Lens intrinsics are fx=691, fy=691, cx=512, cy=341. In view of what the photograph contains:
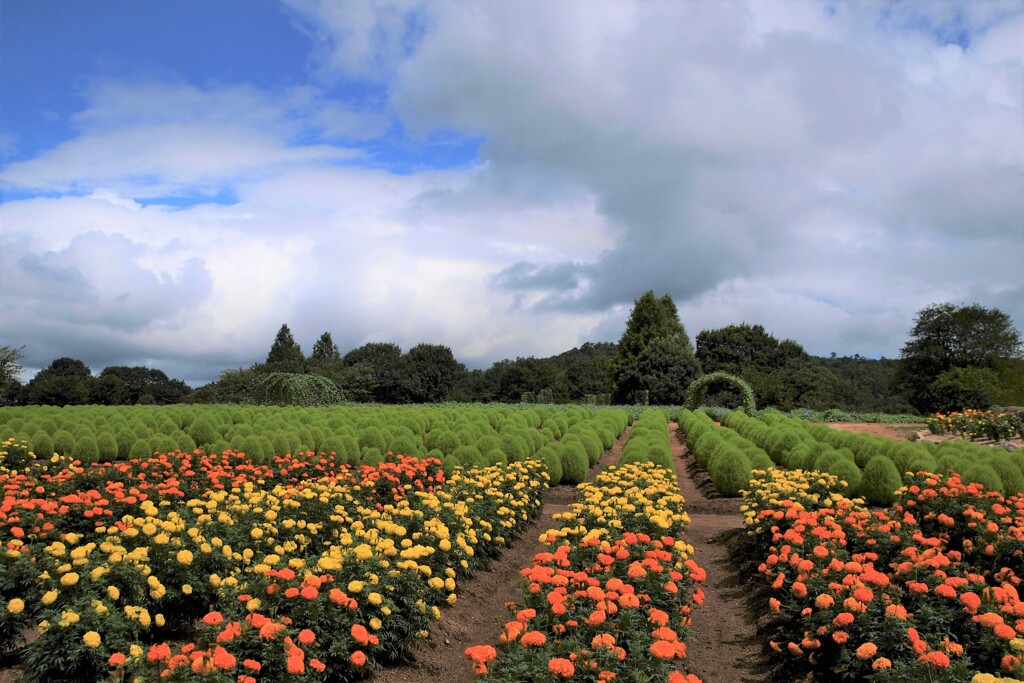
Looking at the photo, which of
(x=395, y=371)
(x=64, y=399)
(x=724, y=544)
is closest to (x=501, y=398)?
(x=395, y=371)

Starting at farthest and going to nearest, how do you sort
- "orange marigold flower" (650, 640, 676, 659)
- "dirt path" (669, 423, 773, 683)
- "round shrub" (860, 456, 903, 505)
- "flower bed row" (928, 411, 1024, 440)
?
1. "flower bed row" (928, 411, 1024, 440)
2. "round shrub" (860, 456, 903, 505)
3. "dirt path" (669, 423, 773, 683)
4. "orange marigold flower" (650, 640, 676, 659)

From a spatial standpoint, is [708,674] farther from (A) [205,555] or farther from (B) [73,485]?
(B) [73,485]

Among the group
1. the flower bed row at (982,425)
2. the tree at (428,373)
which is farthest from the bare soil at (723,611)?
the tree at (428,373)

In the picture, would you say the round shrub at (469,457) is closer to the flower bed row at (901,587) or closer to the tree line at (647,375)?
the flower bed row at (901,587)

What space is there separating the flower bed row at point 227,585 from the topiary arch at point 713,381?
84.4 ft

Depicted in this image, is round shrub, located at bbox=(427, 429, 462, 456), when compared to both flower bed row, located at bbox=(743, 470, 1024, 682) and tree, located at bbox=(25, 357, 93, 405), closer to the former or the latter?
flower bed row, located at bbox=(743, 470, 1024, 682)

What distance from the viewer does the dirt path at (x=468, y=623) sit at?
19.4 feet

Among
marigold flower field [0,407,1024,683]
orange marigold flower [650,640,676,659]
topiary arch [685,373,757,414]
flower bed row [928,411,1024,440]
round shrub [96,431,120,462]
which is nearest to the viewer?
orange marigold flower [650,640,676,659]

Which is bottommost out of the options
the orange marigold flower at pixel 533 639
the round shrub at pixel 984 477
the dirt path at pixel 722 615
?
the dirt path at pixel 722 615

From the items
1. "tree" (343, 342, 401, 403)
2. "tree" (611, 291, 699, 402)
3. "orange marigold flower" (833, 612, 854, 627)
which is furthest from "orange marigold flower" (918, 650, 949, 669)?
"tree" (343, 342, 401, 403)

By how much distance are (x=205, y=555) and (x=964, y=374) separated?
4979 centimetres

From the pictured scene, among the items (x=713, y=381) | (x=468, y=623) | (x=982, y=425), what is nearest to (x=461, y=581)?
(x=468, y=623)

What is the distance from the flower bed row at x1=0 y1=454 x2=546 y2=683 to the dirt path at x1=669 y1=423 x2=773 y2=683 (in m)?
2.61

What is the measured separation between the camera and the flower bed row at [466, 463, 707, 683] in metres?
4.45
